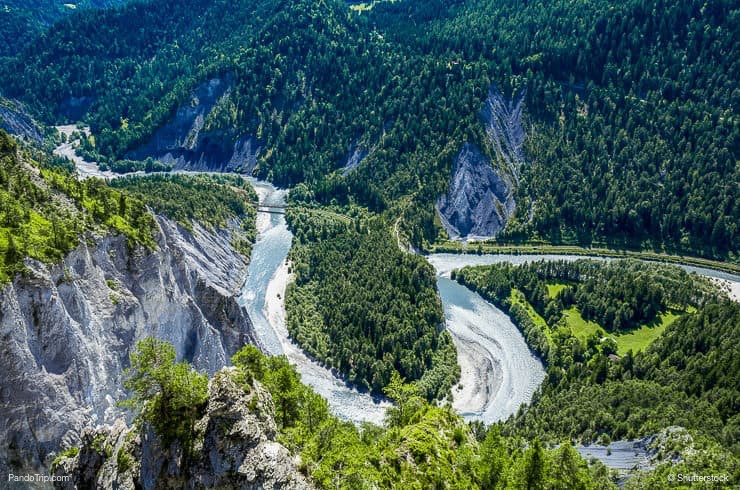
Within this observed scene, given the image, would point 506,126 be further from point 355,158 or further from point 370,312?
point 370,312

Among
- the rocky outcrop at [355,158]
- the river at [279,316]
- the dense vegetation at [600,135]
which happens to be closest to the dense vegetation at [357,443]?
the river at [279,316]

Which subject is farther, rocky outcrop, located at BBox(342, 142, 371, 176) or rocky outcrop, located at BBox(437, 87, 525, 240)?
rocky outcrop, located at BBox(342, 142, 371, 176)

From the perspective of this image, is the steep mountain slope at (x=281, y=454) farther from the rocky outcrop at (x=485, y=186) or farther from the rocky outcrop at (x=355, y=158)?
the rocky outcrop at (x=355, y=158)

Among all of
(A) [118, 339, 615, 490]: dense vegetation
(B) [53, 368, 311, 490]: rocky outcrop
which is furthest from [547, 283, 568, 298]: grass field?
(B) [53, 368, 311, 490]: rocky outcrop

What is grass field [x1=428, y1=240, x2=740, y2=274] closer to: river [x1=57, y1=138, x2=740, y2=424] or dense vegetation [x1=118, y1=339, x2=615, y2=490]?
river [x1=57, y1=138, x2=740, y2=424]

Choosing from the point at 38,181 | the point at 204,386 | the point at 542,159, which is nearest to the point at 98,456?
the point at 204,386
